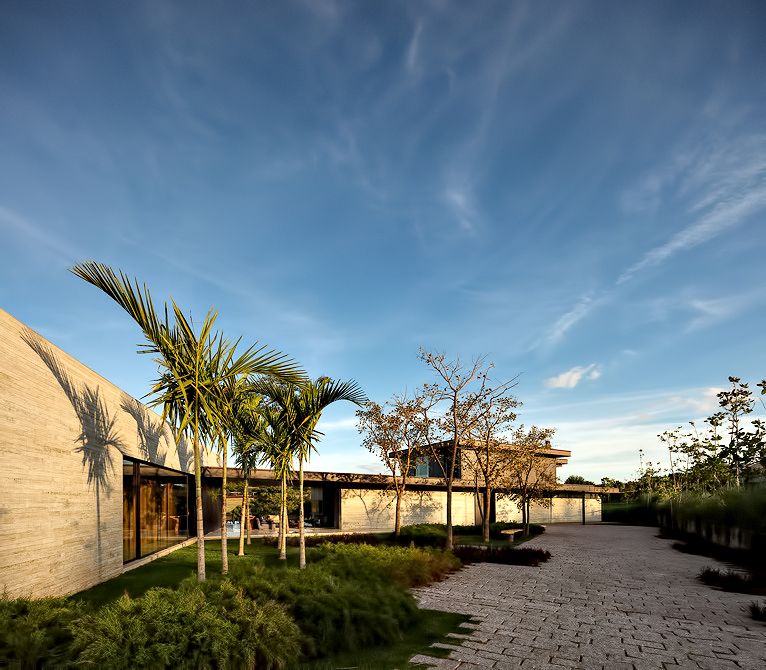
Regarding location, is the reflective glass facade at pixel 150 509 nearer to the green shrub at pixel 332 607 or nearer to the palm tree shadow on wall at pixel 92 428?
A: the palm tree shadow on wall at pixel 92 428

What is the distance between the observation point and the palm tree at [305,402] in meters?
11.6

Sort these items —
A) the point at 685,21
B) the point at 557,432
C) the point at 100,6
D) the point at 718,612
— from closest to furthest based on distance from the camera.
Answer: the point at 718,612
the point at 685,21
the point at 100,6
the point at 557,432

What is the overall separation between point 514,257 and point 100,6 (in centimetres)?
1428

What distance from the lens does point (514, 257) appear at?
18922 mm

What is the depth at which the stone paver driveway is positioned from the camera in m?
6.35

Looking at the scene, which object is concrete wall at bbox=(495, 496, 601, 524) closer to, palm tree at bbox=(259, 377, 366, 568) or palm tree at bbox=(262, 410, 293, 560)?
palm tree at bbox=(262, 410, 293, 560)

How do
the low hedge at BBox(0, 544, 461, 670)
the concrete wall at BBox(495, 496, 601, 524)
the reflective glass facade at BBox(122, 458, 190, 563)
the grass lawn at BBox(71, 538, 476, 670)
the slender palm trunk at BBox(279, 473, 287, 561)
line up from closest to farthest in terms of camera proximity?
the low hedge at BBox(0, 544, 461, 670), the grass lawn at BBox(71, 538, 476, 670), the reflective glass facade at BBox(122, 458, 190, 563), the slender palm trunk at BBox(279, 473, 287, 561), the concrete wall at BBox(495, 496, 601, 524)

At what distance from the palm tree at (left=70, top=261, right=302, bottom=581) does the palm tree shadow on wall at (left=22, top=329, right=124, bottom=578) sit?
75.7 inches

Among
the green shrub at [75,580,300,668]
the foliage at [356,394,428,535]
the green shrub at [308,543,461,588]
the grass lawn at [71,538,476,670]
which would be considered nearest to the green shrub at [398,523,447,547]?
the foliage at [356,394,428,535]

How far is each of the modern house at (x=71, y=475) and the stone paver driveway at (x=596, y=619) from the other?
6.14 m

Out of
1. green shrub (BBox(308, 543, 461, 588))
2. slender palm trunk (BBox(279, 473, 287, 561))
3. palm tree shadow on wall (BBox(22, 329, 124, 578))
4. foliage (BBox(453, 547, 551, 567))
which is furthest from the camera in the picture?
foliage (BBox(453, 547, 551, 567))

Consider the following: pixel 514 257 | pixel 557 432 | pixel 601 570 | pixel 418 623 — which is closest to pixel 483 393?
pixel 514 257

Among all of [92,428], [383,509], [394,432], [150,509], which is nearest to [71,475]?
[92,428]

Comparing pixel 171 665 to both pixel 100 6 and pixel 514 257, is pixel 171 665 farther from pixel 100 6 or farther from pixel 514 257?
pixel 514 257
